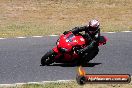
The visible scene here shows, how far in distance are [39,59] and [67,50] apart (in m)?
1.45

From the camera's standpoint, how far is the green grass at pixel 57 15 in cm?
2252

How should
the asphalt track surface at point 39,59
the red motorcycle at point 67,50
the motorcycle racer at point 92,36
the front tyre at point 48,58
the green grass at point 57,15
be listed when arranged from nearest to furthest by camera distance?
1. the asphalt track surface at point 39,59
2. the motorcycle racer at point 92,36
3. the red motorcycle at point 67,50
4. the front tyre at point 48,58
5. the green grass at point 57,15

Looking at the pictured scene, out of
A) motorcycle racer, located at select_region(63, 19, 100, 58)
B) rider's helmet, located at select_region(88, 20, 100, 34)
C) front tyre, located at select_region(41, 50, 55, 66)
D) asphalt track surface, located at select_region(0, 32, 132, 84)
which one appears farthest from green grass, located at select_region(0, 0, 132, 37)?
rider's helmet, located at select_region(88, 20, 100, 34)

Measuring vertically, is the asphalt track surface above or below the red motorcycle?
below

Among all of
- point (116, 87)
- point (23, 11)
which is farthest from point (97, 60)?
point (23, 11)

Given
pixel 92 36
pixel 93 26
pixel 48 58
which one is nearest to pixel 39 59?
pixel 48 58

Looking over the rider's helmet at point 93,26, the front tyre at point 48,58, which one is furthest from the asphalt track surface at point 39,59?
the rider's helmet at point 93,26

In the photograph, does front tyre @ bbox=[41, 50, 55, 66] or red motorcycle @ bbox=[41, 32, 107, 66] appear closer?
red motorcycle @ bbox=[41, 32, 107, 66]

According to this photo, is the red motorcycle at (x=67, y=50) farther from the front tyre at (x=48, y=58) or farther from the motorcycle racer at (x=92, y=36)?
the motorcycle racer at (x=92, y=36)

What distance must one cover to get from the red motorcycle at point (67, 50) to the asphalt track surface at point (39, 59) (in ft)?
0.78

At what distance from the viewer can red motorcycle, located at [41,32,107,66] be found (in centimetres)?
1602

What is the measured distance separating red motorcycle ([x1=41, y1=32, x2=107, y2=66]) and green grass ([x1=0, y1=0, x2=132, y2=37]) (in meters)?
4.87

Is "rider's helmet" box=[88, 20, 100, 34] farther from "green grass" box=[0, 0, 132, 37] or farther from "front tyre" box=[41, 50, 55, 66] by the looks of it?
"green grass" box=[0, 0, 132, 37]

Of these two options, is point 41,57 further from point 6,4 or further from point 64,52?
point 6,4
